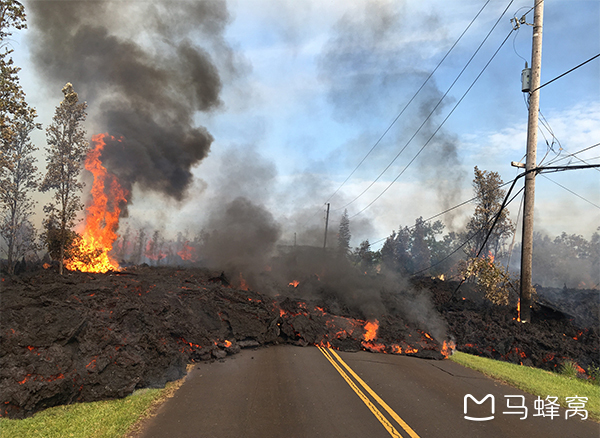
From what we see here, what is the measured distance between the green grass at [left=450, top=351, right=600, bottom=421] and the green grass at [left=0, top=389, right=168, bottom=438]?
347 inches

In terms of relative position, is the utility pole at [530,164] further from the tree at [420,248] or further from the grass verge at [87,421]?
the tree at [420,248]

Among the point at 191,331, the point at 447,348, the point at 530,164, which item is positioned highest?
the point at 530,164

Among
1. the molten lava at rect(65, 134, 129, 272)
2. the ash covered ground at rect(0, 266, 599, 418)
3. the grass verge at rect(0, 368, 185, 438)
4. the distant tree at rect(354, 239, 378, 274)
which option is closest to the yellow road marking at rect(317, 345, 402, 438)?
the grass verge at rect(0, 368, 185, 438)

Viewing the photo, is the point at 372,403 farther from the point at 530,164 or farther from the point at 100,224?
the point at 100,224

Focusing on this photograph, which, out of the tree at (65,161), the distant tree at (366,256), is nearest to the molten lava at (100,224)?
the tree at (65,161)

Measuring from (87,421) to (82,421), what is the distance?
79mm

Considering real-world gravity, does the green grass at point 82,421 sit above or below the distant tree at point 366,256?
below

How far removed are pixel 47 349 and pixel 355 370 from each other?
7602mm

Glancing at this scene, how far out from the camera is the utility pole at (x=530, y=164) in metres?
13.4

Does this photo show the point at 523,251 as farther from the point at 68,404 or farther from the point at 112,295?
the point at 112,295

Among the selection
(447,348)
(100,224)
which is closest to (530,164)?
(447,348)

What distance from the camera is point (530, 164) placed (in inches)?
531

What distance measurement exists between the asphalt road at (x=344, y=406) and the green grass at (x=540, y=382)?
16.4 inches

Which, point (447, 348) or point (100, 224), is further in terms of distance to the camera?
point (100, 224)
